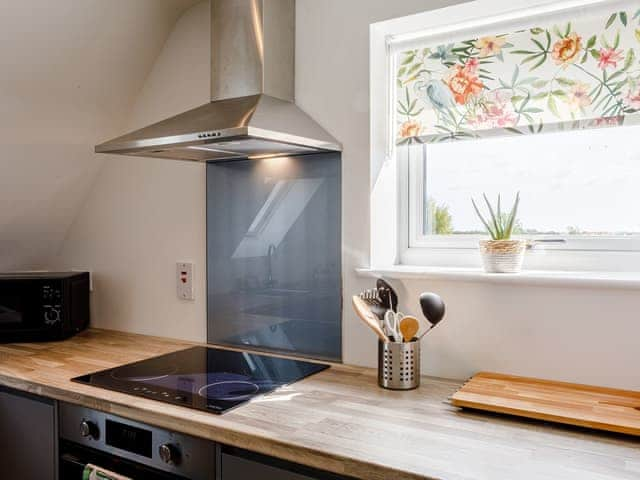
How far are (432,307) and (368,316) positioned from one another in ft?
0.59

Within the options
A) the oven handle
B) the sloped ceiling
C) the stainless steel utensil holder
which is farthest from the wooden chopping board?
the sloped ceiling

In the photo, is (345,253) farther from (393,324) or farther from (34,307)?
(34,307)

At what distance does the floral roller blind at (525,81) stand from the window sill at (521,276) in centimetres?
40

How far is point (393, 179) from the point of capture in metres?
1.89

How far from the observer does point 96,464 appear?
5.05 feet

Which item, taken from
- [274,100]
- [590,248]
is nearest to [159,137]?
[274,100]

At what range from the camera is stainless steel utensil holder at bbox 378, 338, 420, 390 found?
1.52 metres

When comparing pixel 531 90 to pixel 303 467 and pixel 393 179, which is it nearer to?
pixel 393 179

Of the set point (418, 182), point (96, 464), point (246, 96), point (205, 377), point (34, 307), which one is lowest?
point (96, 464)

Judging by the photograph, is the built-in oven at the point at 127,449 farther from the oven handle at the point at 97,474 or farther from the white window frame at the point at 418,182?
the white window frame at the point at 418,182

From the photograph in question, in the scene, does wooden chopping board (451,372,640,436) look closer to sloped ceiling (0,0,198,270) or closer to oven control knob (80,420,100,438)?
oven control knob (80,420,100,438)

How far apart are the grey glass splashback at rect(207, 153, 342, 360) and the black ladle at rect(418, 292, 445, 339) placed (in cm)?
36

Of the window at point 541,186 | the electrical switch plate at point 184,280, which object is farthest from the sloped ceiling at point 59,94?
the window at point 541,186

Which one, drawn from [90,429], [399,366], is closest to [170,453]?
[90,429]
